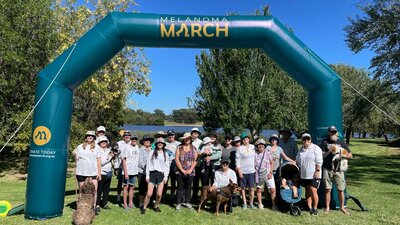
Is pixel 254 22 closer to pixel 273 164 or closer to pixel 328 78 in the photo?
pixel 328 78

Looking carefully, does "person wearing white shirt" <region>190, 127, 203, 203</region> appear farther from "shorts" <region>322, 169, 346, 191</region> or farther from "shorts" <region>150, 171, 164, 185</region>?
"shorts" <region>322, 169, 346, 191</region>

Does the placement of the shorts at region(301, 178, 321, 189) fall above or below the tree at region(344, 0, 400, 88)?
below

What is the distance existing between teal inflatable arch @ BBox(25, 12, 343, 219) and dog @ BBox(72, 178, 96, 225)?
61 centimetres

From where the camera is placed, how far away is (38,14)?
15.3m

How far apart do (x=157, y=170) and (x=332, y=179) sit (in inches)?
157

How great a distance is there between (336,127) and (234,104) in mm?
15256

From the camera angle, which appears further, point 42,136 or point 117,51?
point 117,51

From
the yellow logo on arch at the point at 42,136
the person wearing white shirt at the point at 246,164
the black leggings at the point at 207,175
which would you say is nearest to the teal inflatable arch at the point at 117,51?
the yellow logo on arch at the point at 42,136

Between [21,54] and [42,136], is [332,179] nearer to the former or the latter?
[42,136]

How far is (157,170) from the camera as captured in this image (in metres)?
7.77

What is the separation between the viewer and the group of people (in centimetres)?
752

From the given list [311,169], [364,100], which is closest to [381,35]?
[364,100]

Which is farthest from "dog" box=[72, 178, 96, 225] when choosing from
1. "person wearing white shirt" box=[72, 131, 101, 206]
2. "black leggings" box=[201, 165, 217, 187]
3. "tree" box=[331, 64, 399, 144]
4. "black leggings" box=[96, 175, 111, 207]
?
"tree" box=[331, 64, 399, 144]

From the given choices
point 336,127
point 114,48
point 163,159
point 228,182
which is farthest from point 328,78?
point 114,48
